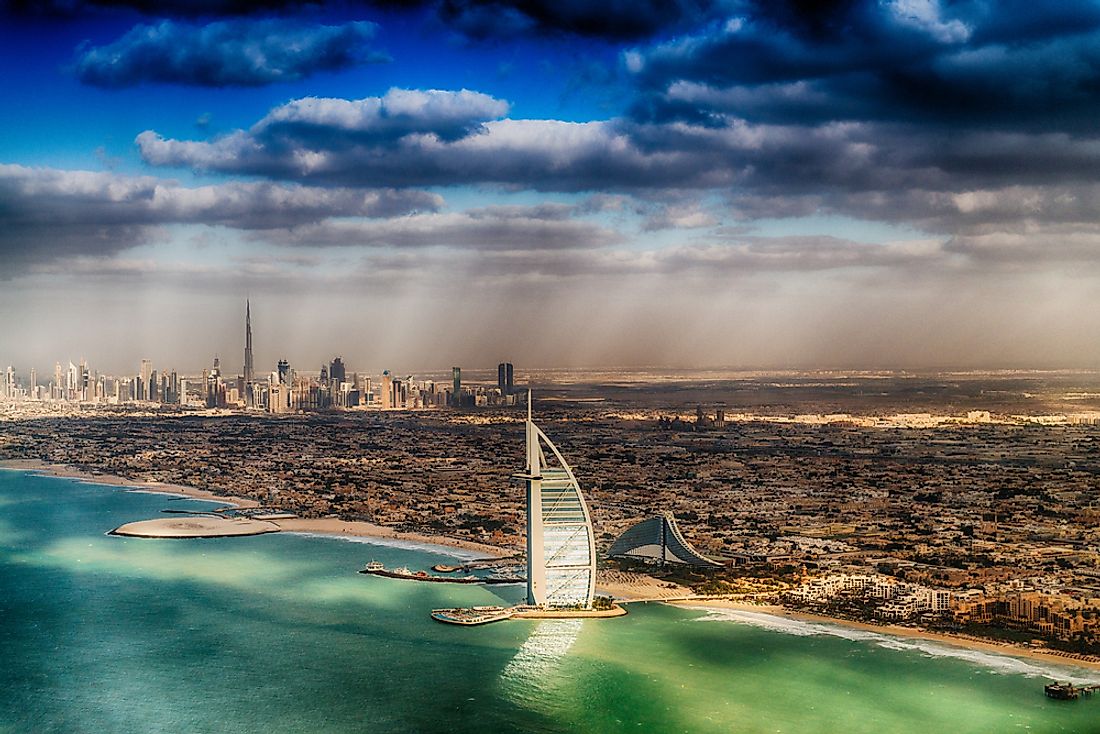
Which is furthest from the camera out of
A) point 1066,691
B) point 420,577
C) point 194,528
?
point 194,528

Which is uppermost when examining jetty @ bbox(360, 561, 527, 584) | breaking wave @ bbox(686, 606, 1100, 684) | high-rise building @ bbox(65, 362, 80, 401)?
high-rise building @ bbox(65, 362, 80, 401)

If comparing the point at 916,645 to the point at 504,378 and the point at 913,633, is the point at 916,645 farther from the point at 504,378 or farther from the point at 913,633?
the point at 504,378

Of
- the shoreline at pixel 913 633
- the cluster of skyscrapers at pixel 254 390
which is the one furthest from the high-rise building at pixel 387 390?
the shoreline at pixel 913 633

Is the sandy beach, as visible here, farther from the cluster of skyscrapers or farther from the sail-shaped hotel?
the cluster of skyscrapers

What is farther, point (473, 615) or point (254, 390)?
point (254, 390)

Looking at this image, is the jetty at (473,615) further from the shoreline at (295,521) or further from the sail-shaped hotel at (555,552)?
the shoreline at (295,521)

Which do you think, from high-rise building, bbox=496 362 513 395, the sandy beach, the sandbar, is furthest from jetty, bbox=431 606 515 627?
high-rise building, bbox=496 362 513 395

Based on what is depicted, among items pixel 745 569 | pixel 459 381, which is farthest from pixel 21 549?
pixel 459 381

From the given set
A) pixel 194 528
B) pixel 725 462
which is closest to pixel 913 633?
pixel 194 528
